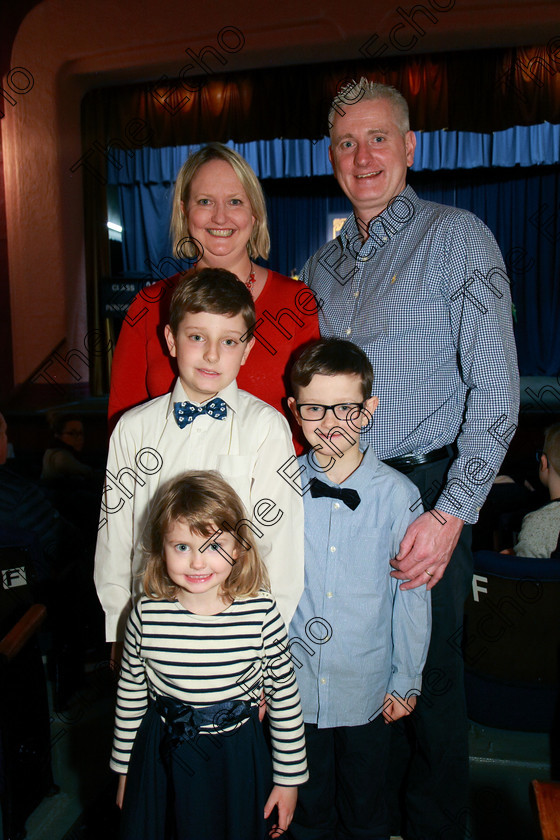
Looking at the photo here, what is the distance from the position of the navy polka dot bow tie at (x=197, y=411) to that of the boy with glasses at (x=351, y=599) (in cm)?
20

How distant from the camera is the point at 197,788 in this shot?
1225 mm

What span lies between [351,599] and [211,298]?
73cm

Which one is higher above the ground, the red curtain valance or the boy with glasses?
the red curtain valance

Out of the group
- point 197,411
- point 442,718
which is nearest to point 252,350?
point 197,411

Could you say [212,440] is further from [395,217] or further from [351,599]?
[395,217]

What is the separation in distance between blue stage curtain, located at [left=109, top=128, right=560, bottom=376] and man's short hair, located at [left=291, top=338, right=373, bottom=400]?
6550 mm

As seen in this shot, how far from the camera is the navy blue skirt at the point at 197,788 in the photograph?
122 cm

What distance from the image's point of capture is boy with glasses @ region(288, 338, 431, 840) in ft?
4.63

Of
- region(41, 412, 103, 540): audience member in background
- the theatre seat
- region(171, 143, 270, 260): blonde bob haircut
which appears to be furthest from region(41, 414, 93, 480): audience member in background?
the theatre seat

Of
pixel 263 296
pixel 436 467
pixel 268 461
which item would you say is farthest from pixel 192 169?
pixel 436 467

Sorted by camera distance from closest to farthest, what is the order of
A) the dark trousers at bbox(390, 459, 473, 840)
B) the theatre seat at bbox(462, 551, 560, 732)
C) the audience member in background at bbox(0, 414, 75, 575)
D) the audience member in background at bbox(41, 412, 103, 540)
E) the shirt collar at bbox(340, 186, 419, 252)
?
1. the dark trousers at bbox(390, 459, 473, 840)
2. the shirt collar at bbox(340, 186, 419, 252)
3. the theatre seat at bbox(462, 551, 560, 732)
4. the audience member in background at bbox(0, 414, 75, 575)
5. the audience member in background at bbox(41, 412, 103, 540)

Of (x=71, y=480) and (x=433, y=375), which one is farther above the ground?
(x=433, y=375)

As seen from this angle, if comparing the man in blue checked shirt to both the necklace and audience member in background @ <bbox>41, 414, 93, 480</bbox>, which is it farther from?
audience member in background @ <bbox>41, 414, 93, 480</bbox>

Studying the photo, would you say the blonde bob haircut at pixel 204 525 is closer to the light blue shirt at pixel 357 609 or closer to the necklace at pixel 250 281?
the light blue shirt at pixel 357 609
